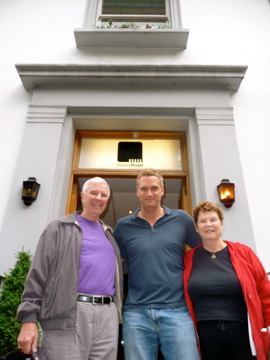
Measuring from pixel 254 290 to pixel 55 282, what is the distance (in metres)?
1.40

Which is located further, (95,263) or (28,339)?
(95,263)

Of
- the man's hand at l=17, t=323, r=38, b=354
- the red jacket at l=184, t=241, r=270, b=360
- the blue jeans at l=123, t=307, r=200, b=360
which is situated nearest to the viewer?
the man's hand at l=17, t=323, r=38, b=354

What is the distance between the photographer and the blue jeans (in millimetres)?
1926

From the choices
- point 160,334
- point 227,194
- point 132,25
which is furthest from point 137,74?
point 160,334

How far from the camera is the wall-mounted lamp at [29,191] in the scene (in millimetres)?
3832

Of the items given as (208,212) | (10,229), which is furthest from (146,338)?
(10,229)

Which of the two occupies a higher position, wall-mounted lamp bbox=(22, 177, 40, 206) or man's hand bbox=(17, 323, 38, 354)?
wall-mounted lamp bbox=(22, 177, 40, 206)

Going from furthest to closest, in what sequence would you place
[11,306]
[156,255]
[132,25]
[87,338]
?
[132,25], [11,306], [156,255], [87,338]

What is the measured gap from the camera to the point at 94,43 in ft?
17.8

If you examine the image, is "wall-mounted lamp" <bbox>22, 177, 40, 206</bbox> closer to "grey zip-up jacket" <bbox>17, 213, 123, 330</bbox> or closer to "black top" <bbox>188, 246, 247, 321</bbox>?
"grey zip-up jacket" <bbox>17, 213, 123, 330</bbox>

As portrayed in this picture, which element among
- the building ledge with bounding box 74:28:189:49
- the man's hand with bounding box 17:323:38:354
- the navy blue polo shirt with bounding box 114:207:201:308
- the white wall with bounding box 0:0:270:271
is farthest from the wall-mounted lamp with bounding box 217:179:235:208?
the building ledge with bounding box 74:28:189:49

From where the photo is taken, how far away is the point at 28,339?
1.72 m

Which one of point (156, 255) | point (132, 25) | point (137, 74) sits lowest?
point (156, 255)

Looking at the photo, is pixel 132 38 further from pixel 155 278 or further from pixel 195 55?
pixel 155 278
